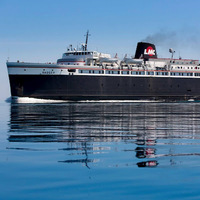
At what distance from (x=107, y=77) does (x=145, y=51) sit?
13.2 meters

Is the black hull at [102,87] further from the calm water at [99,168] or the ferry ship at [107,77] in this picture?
the calm water at [99,168]

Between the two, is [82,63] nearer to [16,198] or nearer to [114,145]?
[114,145]

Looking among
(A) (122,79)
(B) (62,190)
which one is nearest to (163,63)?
(A) (122,79)

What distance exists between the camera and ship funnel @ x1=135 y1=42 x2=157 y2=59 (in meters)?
77.9

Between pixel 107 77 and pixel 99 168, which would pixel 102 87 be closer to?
pixel 107 77

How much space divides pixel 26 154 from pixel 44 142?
2.50 metres

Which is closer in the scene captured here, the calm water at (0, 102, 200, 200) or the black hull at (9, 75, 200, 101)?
the calm water at (0, 102, 200, 200)

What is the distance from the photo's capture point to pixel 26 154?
409 inches

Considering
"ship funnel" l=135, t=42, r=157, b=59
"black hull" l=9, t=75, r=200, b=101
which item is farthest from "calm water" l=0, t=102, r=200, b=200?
"ship funnel" l=135, t=42, r=157, b=59

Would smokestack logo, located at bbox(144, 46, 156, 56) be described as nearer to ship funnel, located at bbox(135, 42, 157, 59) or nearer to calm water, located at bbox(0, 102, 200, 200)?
ship funnel, located at bbox(135, 42, 157, 59)

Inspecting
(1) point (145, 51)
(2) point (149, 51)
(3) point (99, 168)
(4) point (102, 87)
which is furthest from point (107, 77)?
(3) point (99, 168)

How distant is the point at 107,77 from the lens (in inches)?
2724

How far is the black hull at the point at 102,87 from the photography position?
63.4 metres

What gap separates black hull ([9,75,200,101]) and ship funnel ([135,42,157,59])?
6118mm
